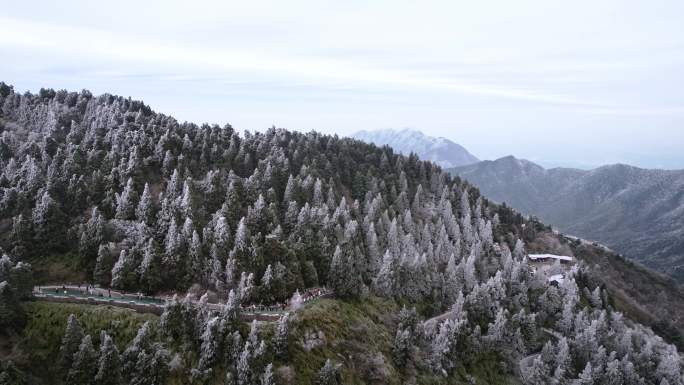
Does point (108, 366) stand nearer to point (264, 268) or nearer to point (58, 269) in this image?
point (264, 268)

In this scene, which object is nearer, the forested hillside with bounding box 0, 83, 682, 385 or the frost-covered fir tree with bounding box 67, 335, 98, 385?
the frost-covered fir tree with bounding box 67, 335, 98, 385

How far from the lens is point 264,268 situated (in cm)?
7694

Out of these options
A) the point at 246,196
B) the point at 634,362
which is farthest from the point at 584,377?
the point at 246,196

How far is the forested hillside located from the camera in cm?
5925

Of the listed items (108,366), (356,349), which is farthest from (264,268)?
(108,366)

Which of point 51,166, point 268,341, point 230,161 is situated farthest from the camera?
point 230,161

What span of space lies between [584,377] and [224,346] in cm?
6441

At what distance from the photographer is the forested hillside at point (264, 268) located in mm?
59250

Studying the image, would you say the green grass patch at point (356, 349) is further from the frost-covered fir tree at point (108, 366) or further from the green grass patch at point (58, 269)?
the green grass patch at point (58, 269)

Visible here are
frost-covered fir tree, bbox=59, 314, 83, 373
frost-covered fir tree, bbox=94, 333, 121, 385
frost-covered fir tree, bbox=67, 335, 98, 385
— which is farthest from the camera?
frost-covered fir tree, bbox=59, 314, 83, 373

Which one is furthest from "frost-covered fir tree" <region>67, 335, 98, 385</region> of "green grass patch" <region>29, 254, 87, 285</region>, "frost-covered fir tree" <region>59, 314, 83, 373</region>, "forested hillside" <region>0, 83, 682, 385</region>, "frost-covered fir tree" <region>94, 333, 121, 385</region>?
"green grass patch" <region>29, 254, 87, 285</region>

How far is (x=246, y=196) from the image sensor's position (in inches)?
3848

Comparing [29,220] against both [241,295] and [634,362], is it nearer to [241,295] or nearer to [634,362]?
[241,295]

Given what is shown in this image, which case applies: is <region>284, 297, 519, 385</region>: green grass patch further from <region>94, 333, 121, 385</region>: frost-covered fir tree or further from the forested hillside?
<region>94, 333, 121, 385</region>: frost-covered fir tree
